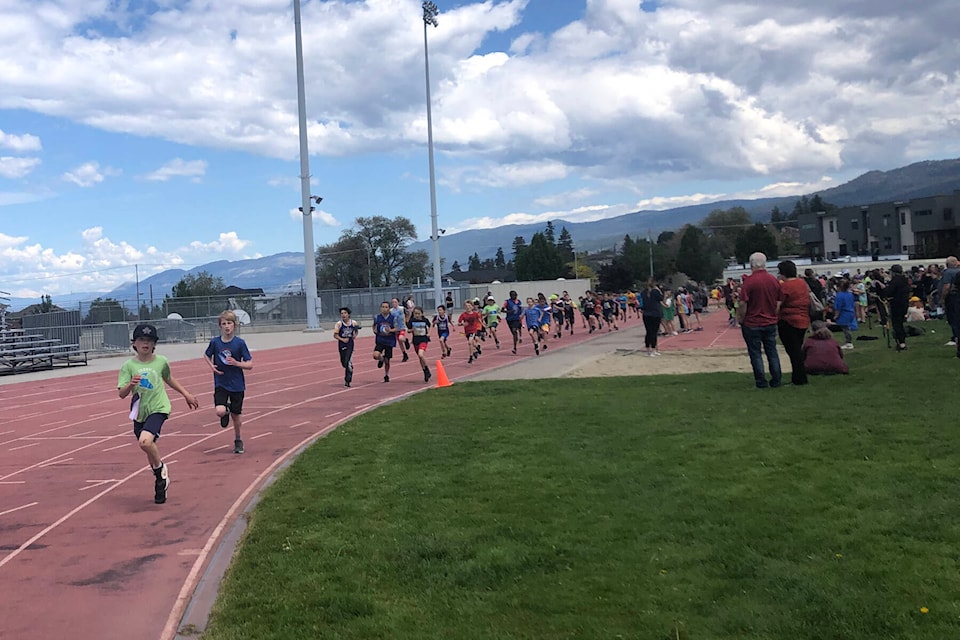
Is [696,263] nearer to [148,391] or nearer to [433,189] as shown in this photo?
[433,189]

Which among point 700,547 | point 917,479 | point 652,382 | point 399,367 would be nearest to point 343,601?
point 700,547

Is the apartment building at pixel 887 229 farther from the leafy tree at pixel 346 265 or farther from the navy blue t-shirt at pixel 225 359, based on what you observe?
the navy blue t-shirt at pixel 225 359

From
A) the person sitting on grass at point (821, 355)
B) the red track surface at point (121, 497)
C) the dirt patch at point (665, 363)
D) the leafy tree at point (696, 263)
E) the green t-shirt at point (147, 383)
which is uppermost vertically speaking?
the leafy tree at point (696, 263)

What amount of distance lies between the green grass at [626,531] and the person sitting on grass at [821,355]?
240cm

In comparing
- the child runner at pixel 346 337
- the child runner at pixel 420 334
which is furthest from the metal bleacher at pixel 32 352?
the child runner at pixel 420 334

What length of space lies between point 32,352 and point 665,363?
23169 mm

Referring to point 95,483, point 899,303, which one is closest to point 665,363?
point 899,303

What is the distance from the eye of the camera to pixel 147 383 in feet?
26.4

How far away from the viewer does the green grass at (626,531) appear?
4.47 m

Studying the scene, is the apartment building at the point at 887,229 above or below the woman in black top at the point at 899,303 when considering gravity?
above

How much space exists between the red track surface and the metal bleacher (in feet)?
36.7

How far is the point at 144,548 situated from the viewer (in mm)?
6684

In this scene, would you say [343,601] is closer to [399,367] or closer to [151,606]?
[151,606]

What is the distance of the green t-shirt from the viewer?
8.03 m
